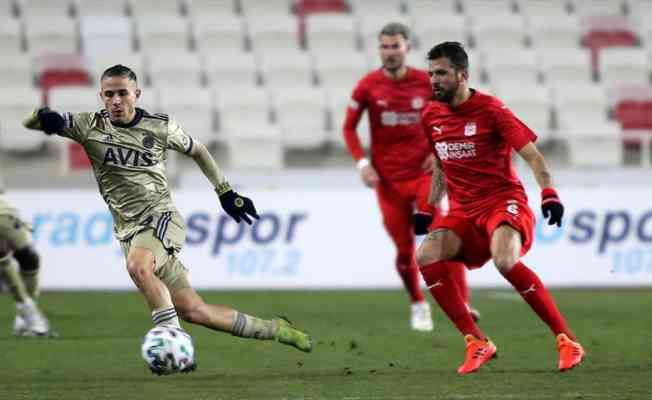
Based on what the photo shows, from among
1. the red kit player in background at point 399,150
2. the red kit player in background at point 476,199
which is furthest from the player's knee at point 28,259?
the red kit player in background at point 476,199

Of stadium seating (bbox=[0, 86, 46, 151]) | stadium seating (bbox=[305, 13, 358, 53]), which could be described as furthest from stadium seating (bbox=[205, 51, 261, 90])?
stadium seating (bbox=[0, 86, 46, 151])

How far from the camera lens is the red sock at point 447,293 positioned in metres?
8.26

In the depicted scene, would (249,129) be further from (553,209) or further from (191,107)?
(553,209)

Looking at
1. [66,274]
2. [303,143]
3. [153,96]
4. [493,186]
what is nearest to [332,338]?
[493,186]

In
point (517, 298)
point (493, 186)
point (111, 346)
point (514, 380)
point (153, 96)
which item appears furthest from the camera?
point (153, 96)

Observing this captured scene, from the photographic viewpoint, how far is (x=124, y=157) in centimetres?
770

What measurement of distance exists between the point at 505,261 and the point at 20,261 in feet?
15.8

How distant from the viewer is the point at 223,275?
1497 centimetres

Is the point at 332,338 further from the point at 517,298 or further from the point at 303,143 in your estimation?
the point at 303,143

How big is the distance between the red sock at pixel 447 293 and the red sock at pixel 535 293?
423 millimetres

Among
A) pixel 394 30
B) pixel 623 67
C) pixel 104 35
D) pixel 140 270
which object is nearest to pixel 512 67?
pixel 623 67

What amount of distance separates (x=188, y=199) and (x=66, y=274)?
1.68 meters

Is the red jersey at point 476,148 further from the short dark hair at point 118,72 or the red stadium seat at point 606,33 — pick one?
the red stadium seat at point 606,33

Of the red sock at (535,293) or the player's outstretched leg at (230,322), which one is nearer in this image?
the player's outstretched leg at (230,322)
